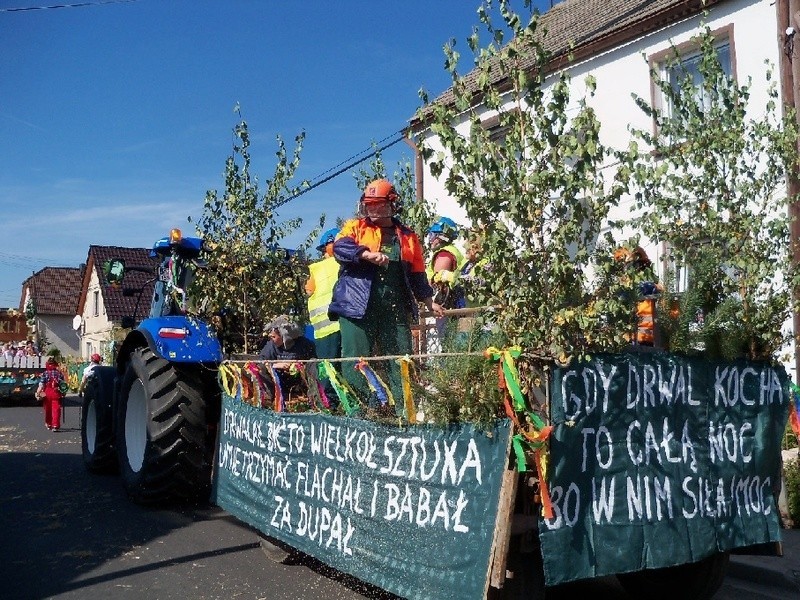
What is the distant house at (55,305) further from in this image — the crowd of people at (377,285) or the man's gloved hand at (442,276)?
the crowd of people at (377,285)

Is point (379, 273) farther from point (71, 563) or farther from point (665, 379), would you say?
point (71, 563)

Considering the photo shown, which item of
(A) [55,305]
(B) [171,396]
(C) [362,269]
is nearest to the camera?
(C) [362,269]

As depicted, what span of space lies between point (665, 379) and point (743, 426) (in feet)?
2.12

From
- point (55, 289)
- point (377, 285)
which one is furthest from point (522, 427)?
point (55, 289)

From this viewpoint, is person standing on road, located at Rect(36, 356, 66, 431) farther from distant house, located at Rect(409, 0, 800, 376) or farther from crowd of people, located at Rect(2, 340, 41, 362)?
crowd of people, located at Rect(2, 340, 41, 362)

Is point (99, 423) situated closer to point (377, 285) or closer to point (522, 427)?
point (377, 285)

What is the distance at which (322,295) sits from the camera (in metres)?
5.85

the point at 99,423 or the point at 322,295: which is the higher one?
the point at 322,295

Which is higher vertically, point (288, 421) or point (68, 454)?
point (288, 421)

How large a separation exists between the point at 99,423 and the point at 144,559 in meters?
3.46

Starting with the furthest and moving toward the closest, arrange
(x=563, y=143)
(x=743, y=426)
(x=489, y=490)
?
(x=743, y=426) → (x=563, y=143) → (x=489, y=490)

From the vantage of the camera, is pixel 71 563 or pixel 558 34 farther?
pixel 558 34

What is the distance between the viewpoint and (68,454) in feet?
36.6

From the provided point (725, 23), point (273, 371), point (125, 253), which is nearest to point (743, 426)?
point (273, 371)
